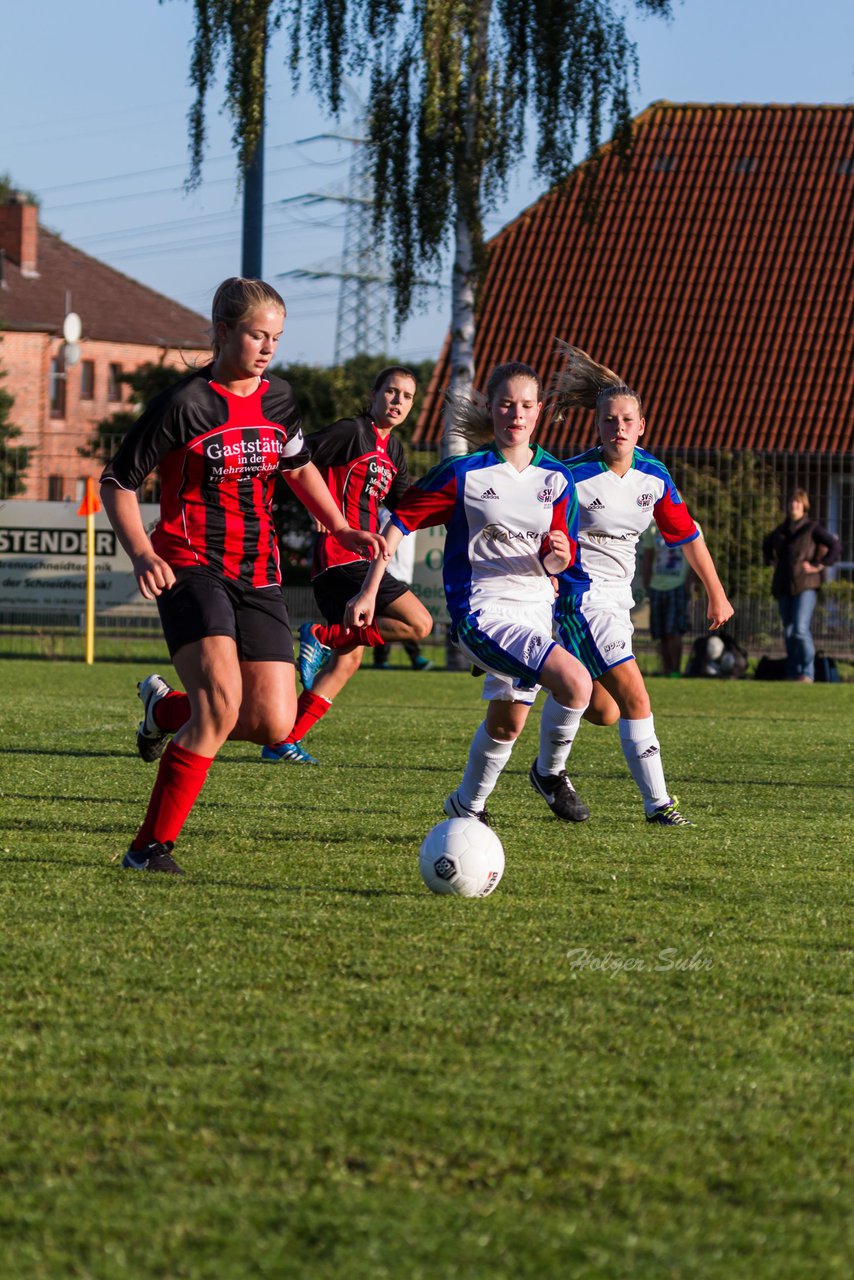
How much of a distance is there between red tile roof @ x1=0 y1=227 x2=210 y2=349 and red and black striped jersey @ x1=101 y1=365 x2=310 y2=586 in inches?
1994

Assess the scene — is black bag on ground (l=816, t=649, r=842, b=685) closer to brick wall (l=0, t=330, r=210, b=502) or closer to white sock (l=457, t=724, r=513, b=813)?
white sock (l=457, t=724, r=513, b=813)

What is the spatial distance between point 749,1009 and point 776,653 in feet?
59.4

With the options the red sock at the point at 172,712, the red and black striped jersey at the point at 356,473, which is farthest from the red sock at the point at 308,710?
the red sock at the point at 172,712

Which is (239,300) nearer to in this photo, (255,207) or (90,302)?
(255,207)

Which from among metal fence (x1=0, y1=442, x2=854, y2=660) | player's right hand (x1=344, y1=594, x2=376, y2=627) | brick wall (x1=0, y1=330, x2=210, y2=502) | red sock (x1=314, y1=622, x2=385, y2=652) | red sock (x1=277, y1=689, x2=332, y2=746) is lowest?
brick wall (x1=0, y1=330, x2=210, y2=502)

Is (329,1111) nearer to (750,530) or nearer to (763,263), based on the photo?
(750,530)

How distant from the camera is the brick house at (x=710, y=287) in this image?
95.7 feet

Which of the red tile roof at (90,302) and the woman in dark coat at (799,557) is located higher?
the woman in dark coat at (799,557)

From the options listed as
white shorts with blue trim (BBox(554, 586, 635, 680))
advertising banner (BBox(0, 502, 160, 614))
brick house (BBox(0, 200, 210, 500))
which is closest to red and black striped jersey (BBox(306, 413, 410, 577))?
white shorts with blue trim (BBox(554, 586, 635, 680))

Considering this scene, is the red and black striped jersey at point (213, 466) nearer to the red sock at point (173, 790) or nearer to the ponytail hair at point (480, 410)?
the red sock at point (173, 790)

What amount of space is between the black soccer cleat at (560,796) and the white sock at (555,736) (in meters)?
0.03

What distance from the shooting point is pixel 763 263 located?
A: 100 feet

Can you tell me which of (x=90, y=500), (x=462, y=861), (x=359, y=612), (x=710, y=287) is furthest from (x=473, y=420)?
(x=710, y=287)

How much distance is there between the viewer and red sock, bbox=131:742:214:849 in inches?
210
